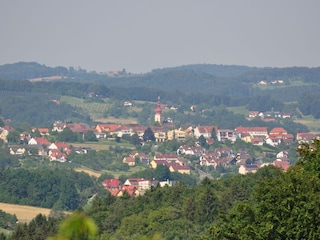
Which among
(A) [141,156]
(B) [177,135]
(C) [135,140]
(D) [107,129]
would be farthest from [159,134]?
(A) [141,156]

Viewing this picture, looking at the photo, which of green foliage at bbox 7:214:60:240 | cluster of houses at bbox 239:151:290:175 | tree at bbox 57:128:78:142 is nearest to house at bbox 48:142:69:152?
tree at bbox 57:128:78:142

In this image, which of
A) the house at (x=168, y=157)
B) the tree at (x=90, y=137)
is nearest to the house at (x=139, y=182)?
the house at (x=168, y=157)

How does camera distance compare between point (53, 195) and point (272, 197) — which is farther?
point (53, 195)

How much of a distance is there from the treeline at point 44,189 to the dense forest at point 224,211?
140 ft

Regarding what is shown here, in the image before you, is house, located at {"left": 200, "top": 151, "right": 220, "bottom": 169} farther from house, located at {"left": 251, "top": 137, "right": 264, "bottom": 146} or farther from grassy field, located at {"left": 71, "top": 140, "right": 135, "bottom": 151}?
house, located at {"left": 251, "top": 137, "right": 264, "bottom": 146}

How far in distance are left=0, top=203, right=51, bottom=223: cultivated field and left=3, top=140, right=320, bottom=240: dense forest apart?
82.1 ft

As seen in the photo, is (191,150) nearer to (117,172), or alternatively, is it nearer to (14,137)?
(14,137)

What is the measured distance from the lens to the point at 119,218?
60406 mm

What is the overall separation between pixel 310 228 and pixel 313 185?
183cm

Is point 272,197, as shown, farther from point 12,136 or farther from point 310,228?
point 12,136

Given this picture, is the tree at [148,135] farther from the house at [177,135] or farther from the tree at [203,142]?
the tree at [203,142]

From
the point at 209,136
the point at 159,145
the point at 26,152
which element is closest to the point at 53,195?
the point at 26,152

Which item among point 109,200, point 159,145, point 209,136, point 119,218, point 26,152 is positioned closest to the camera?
point 119,218

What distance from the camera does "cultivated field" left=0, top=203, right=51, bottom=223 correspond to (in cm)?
9353
